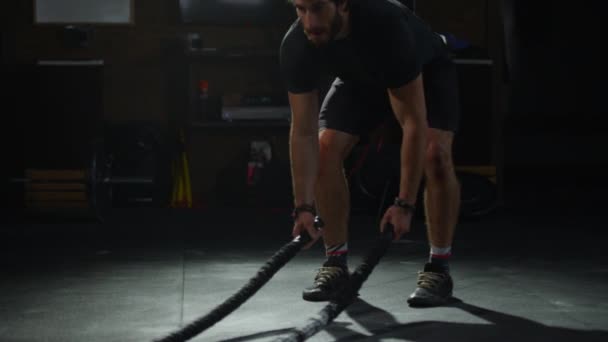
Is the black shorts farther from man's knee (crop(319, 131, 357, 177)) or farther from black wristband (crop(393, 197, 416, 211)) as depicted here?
black wristband (crop(393, 197, 416, 211))

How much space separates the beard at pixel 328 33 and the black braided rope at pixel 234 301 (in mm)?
499

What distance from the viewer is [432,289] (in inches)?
104

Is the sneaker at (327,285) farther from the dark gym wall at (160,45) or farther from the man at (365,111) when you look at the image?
the dark gym wall at (160,45)

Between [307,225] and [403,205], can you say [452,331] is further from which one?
[307,225]

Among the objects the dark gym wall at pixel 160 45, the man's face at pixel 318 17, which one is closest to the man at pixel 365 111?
the man's face at pixel 318 17

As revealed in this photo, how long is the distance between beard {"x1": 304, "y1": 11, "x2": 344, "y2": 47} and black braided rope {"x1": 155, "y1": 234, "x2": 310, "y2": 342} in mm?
499

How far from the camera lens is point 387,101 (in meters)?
2.75

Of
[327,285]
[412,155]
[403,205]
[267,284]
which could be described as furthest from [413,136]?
[267,284]

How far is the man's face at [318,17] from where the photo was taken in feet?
7.11

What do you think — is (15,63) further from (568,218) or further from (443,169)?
(443,169)

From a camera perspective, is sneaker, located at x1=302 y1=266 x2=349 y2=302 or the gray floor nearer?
the gray floor

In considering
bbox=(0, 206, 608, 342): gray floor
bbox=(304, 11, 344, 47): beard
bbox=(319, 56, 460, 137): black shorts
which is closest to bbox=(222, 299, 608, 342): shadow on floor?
bbox=(0, 206, 608, 342): gray floor

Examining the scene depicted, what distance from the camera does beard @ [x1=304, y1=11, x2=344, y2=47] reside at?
2215 millimetres

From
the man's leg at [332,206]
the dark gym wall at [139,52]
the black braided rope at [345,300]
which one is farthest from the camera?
the dark gym wall at [139,52]
